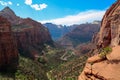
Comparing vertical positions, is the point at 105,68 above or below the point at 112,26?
below

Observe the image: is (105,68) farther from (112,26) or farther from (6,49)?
(6,49)

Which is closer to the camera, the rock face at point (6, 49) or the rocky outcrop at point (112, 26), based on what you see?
the rocky outcrop at point (112, 26)

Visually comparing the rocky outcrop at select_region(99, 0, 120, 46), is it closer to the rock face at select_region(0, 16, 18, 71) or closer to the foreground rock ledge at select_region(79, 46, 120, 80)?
the foreground rock ledge at select_region(79, 46, 120, 80)

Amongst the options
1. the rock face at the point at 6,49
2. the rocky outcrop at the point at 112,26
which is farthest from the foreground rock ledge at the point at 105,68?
the rock face at the point at 6,49

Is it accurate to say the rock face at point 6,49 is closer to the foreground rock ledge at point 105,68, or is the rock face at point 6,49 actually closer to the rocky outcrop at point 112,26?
the rocky outcrop at point 112,26

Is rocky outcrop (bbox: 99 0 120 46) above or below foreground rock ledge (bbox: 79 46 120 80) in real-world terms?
above

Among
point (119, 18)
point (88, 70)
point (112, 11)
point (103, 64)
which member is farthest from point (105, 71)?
point (112, 11)

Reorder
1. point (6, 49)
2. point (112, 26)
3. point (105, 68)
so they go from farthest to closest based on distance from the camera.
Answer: point (6, 49) → point (112, 26) → point (105, 68)

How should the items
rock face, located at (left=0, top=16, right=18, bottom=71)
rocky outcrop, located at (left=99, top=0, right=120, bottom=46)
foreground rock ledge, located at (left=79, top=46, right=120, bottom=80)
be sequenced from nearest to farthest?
foreground rock ledge, located at (left=79, top=46, right=120, bottom=80)
rocky outcrop, located at (left=99, top=0, right=120, bottom=46)
rock face, located at (left=0, top=16, right=18, bottom=71)

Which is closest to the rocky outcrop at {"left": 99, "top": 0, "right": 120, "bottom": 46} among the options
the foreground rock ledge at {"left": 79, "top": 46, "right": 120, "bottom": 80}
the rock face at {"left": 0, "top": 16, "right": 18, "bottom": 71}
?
the foreground rock ledge at {"left": 79, "top": 46, "right": 120, "bottom": 80}

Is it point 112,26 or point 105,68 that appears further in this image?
point 112,26

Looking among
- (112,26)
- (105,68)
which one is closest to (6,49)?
(112,26)

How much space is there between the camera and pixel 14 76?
111m

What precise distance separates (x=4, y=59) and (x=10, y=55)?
14.9ft
